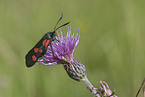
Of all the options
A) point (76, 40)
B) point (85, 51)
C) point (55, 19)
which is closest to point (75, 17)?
point (55, 19)

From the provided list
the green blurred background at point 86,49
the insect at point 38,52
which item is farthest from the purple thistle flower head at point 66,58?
the green blurred background at point 86,49

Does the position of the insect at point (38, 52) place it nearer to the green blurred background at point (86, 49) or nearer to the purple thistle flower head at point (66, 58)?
Answer: the purple thistle flower head at point (66, 58)

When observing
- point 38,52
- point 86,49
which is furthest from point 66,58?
point 86,49

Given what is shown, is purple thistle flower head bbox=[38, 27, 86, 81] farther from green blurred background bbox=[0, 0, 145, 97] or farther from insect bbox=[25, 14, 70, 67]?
green blurred background bbox=[0, 0, 145, 97]

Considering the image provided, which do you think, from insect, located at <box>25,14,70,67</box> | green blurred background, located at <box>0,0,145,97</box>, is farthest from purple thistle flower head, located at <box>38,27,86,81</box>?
green blurred background, located at <box>0,0,145,97</box>

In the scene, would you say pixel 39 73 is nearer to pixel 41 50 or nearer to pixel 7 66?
pixel 7 66

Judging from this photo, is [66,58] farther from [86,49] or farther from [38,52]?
[86,49]
